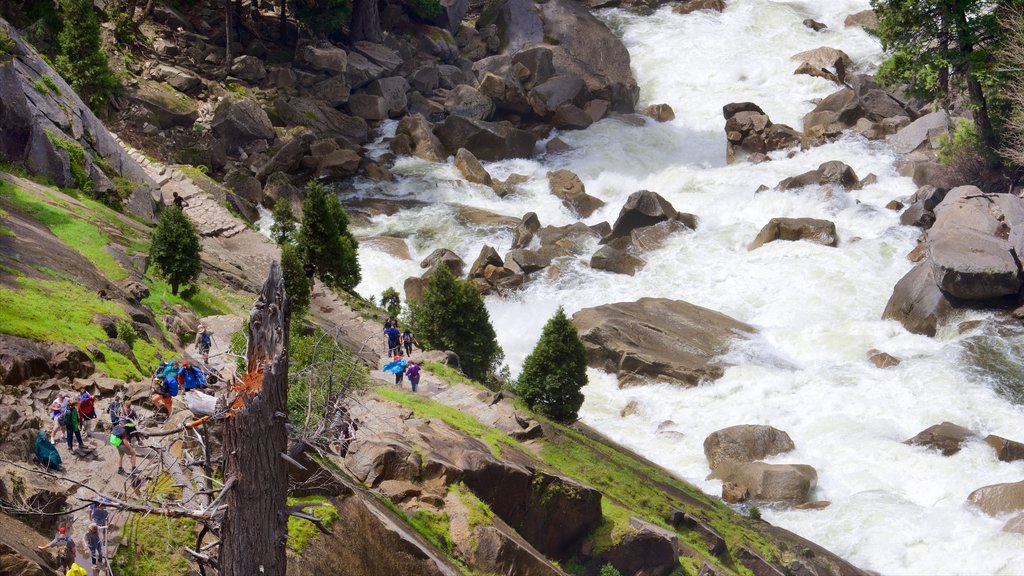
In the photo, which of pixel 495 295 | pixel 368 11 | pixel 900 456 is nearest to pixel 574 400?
pixel 900 456

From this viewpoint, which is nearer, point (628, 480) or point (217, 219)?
point (628, 480)

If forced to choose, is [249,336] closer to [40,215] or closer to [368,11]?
[40,215]

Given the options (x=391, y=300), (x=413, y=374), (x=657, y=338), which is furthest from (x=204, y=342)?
(x=657, y=338)

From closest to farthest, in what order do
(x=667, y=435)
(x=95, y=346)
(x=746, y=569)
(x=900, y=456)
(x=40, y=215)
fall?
(x=95, y=346) → (x=746, y=569) → (x=40, y=215) → (x=900, y=456) → (x=667, y=435)

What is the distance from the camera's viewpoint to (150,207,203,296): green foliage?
30547 millimetres

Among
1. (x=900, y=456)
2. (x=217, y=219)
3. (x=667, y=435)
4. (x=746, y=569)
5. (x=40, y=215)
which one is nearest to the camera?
(x=746, y=569)

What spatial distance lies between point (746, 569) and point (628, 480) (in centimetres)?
368

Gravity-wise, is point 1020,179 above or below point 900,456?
above

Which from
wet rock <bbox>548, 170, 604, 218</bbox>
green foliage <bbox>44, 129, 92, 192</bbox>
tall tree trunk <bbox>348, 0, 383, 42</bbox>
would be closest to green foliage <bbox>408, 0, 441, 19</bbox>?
tall tree trunk <bbox>348, 0, 383, 42</bbox>

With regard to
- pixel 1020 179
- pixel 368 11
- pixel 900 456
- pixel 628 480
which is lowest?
pixel 900 456

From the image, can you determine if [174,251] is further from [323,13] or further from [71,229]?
[323,13]

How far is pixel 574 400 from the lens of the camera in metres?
31.2

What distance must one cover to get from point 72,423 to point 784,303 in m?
31.6

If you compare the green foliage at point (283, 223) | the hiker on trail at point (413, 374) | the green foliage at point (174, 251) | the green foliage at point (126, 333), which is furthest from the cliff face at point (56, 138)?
the hiker on trail at point (413, 374)
